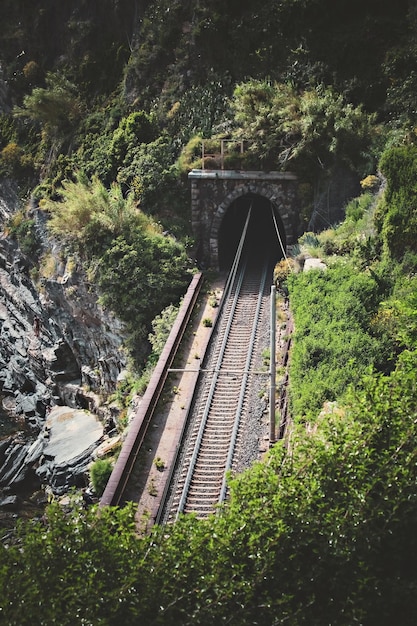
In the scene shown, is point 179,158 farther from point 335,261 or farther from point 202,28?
point 335,261

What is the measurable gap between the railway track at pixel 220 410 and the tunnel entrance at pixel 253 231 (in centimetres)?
418

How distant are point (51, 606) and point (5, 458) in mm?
22136

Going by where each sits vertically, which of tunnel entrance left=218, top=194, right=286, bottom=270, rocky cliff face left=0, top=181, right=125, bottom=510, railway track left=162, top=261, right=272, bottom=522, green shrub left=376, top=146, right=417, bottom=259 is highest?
green shrub left=376, top=146, right=417, bottom=259

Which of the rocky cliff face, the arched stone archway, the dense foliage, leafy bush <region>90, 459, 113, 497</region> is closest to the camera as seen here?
the dense foliage

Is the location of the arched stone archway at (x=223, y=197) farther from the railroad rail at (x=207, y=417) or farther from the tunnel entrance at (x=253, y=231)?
the railroad rail at (x=207, y=417)

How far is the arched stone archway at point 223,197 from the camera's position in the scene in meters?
31.7

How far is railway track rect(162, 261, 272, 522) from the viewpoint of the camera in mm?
18469

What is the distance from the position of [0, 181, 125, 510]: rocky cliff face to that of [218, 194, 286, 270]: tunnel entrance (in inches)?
268

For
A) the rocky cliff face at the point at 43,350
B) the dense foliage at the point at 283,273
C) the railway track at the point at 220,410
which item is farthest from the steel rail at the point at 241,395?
the rocky cliff face at the point at 43,350

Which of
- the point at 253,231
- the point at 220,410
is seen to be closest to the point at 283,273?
the point at 220,410

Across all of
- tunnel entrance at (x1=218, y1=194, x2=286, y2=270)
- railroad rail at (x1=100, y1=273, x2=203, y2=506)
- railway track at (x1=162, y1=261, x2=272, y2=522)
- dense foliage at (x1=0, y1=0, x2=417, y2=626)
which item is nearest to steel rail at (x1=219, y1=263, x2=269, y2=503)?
railway track at (x1=162, y1=261, x2=272, y2=522)

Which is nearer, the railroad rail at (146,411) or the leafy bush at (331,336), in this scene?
the leafy bush at (331,336)

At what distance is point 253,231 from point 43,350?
12584 mm

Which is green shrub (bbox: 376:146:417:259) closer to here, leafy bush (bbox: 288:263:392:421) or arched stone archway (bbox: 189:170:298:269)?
leafy bush (bbox: 288:263:392:421)
